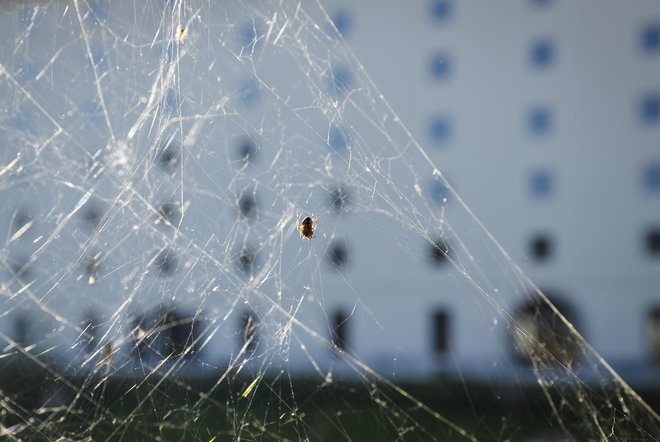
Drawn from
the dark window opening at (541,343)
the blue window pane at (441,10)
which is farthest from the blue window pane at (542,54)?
the dark window opening at (541,343)

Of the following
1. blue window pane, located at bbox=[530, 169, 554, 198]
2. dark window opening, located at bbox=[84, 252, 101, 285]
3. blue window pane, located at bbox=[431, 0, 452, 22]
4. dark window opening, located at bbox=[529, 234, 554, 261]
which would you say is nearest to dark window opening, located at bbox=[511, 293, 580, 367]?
dark window opening, located at bbox=[84, 252, 101, 285]

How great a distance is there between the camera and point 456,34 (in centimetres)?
2625

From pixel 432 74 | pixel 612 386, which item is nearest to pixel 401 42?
pixel 432 74

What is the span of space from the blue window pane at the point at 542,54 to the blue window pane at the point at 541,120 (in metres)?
1.56

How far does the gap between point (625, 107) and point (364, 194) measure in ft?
81.2

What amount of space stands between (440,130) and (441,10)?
177 inches

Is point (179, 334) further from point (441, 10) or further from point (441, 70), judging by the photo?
point (441, 10)

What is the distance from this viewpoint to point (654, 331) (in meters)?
25.0

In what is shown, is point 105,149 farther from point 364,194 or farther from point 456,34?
point 456,34

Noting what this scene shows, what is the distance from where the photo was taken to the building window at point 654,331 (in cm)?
2495

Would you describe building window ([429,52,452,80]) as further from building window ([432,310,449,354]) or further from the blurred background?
building window ([432,310,449,354])

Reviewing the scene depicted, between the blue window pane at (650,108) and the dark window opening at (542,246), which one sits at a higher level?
the blue window pane at (650,108)

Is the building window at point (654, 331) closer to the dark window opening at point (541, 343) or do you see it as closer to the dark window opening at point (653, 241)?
the dark window opening at point (653, 241)

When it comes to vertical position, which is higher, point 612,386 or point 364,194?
point 364,194
